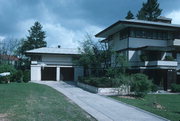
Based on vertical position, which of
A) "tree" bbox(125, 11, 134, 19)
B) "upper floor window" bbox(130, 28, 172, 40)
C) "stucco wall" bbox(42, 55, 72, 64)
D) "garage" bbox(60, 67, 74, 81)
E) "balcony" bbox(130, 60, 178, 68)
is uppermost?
"tree" bbox(125, 11, 134, 19)

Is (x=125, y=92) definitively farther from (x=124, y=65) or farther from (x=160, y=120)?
(x=160, y=120)

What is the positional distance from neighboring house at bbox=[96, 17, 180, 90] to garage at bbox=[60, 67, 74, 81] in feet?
37.7

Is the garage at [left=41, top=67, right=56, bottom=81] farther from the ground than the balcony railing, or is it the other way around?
the balcony railing

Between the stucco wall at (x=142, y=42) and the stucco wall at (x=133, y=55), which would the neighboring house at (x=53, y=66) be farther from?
the stucco wall at (x=142, y=42)

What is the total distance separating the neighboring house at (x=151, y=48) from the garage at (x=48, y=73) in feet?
44.3

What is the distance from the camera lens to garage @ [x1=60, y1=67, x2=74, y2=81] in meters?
37.0

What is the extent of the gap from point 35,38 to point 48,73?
108 ft

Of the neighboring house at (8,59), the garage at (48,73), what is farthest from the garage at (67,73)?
the neighboring house at (8,59)

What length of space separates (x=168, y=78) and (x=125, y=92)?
8.10m

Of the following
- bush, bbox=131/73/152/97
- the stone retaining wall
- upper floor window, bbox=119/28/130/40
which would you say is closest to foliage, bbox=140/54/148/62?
upper floor window, bbox=119/28/130/40

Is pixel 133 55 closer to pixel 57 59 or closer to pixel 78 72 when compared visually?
pixel 78 72

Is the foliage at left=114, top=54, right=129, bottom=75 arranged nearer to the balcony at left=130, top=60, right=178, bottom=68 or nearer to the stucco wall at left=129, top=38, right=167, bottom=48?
the balcony at left=130, top=60, right=178, bottom=68

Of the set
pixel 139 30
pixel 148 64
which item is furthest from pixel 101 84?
pixel 139 30

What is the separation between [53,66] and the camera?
36062 millimetres
